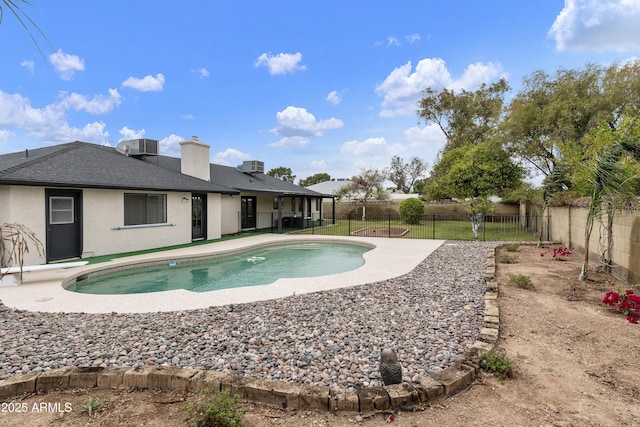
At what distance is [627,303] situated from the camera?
4918mm

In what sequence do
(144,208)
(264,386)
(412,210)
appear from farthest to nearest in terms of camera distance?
(412,210)
(144,208)
(264,386)

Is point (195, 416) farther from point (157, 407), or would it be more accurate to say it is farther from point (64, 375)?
point (64, 375)

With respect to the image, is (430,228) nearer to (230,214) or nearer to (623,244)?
(230,214)

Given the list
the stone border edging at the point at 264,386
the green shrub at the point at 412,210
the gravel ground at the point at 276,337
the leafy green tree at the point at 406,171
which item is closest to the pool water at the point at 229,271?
the gravel ground at the point at 276,337

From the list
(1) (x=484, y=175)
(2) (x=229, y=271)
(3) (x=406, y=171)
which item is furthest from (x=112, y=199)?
(3) (x=406, y=171)

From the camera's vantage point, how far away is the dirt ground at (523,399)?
2.51m

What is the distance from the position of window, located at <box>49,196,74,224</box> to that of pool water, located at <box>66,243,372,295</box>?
2417 millimetres

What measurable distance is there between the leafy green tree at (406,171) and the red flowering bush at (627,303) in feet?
153

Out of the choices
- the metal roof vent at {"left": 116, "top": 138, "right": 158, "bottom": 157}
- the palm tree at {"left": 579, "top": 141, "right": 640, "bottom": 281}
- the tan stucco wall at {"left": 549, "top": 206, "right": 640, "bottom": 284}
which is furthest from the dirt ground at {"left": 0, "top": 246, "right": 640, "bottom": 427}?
the metal roof vent at {"left": 116, "top": 138, "right": 158, "bottom": 157}

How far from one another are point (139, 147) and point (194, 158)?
255 cm

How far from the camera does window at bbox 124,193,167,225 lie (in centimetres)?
1145

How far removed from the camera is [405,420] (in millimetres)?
2504

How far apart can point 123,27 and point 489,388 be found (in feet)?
43.4

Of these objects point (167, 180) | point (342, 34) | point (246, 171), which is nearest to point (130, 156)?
point (167, 180)
